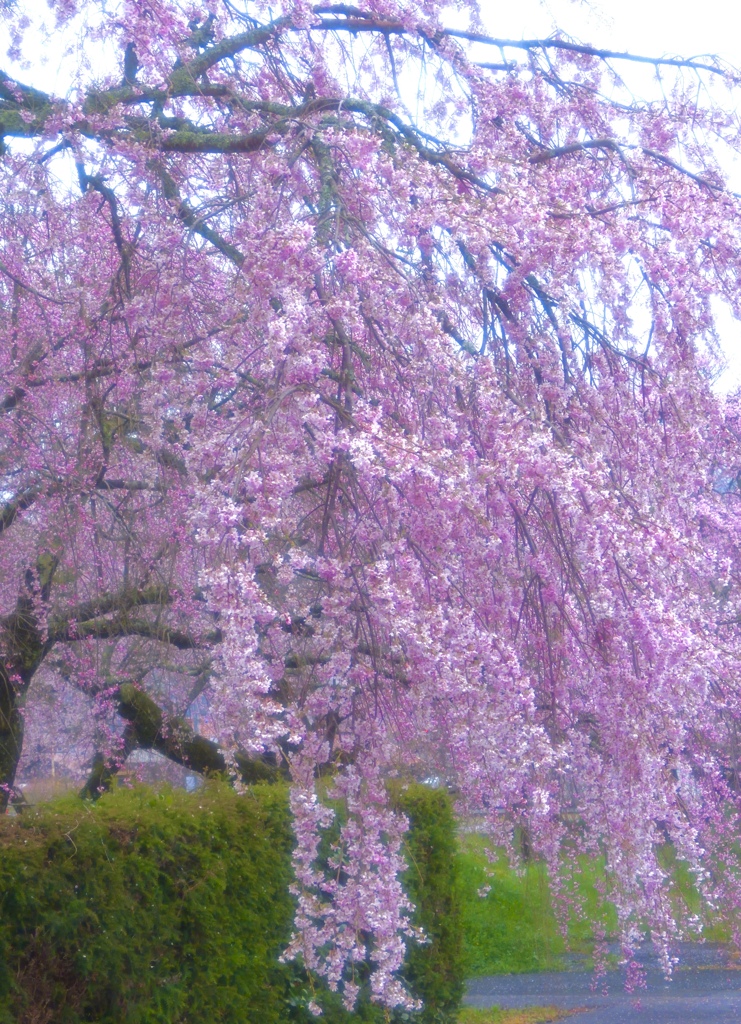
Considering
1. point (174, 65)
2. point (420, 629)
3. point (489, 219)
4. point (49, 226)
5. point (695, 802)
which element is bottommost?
point (695, 802)

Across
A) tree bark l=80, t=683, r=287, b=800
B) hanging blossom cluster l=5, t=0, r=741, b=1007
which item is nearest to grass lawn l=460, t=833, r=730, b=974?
tree bark l=80, t=683, r=287, b=800

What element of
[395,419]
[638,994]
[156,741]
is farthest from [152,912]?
[638,994]

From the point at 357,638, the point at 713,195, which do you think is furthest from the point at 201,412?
the point at 713,195

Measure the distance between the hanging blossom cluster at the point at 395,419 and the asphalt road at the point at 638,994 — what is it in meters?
3.95

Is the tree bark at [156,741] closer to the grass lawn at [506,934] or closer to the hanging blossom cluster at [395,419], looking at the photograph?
the hanging blossom cluster at [395,419]

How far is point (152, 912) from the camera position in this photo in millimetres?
4469

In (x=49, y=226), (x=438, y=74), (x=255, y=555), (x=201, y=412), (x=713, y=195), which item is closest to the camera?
(x=255, y=555)

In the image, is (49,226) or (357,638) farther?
(49,226)

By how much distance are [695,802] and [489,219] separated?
2.61 m

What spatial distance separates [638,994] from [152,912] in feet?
23.9

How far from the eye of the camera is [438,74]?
5.48 m

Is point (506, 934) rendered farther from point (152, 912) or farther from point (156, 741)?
point (152, 912)

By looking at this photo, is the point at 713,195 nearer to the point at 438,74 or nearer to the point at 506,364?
the point at 506,364

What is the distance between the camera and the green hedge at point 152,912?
3.96m
